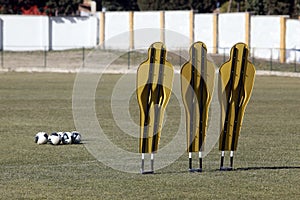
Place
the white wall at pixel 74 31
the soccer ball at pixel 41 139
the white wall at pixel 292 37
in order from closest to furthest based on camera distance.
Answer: the soccer ball at pixel 41 139 < the white wall at pixel 292 37 < the white wall at pixel 74 31

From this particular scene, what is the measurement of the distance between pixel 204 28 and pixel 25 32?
16.1 meters

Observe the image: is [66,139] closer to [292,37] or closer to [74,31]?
[292,37]

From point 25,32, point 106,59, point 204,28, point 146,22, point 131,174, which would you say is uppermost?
point 146,22

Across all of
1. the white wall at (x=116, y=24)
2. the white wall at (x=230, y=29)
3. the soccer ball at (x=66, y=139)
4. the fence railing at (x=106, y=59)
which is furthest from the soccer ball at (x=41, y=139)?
the white wall at (x=116, y=24)

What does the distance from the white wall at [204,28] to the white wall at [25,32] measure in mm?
13250

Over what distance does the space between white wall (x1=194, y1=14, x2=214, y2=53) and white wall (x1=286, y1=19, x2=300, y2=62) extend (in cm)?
737

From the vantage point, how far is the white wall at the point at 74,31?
82.1m

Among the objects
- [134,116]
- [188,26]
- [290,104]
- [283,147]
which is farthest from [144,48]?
[283,147]

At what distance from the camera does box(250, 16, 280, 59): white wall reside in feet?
232

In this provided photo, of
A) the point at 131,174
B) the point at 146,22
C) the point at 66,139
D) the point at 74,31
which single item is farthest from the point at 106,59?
the point at 131,174

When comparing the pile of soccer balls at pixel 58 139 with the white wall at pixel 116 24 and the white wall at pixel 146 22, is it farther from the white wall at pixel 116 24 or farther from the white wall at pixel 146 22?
the white wall at pixel 116 24

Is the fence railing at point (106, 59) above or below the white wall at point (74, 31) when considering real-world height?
below

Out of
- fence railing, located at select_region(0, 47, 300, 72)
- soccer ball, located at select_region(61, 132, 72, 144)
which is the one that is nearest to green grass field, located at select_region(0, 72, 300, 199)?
soccer ball, located at select_region(61, 132, 72, 144)

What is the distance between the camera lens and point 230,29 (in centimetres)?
7412
